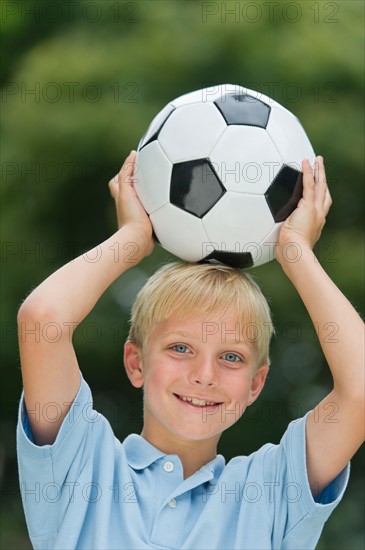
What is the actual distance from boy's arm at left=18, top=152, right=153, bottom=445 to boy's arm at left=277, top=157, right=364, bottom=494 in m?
0.66

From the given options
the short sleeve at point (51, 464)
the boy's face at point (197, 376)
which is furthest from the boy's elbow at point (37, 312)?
the boy's face at point (197, 376)

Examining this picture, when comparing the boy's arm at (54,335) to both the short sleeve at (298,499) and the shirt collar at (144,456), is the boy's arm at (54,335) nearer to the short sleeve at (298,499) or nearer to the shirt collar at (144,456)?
the shirt collar at (144,456)

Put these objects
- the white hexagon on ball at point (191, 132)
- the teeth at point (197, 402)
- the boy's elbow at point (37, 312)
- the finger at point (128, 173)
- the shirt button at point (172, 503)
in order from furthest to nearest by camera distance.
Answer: the finger at point (128, 173) → the white hexagon on ball at point (191, 132) → the teeth at point (197, 402) → the shirt button at point (172, 503) → the boy's elbow at point (37, 312)

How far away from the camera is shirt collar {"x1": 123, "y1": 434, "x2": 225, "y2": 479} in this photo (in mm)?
3234

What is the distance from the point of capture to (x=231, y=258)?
11.1ft

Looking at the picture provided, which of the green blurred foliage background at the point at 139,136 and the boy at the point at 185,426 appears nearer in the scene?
the boy at the point at 185,426

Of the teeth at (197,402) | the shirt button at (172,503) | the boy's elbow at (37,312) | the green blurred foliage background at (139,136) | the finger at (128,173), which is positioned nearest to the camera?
the boy's elbow at (37,312)

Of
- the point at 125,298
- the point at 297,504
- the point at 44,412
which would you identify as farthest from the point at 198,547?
the point at 125,298

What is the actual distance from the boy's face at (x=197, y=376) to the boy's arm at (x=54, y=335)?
0.94ft

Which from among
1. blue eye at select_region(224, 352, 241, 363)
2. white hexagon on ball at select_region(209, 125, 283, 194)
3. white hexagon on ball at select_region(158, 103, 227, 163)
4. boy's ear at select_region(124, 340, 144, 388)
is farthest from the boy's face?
white hexagon on ball at select_region(158, 103, 227, 163)

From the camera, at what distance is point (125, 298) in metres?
7.37

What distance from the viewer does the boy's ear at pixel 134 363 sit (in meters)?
3.43

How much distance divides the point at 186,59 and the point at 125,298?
188cm

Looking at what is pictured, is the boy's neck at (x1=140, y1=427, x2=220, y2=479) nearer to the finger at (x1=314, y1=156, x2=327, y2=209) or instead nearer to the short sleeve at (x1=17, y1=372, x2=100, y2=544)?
the short sleeve at (x1=17, y1=372, x2=100, y2=544)
